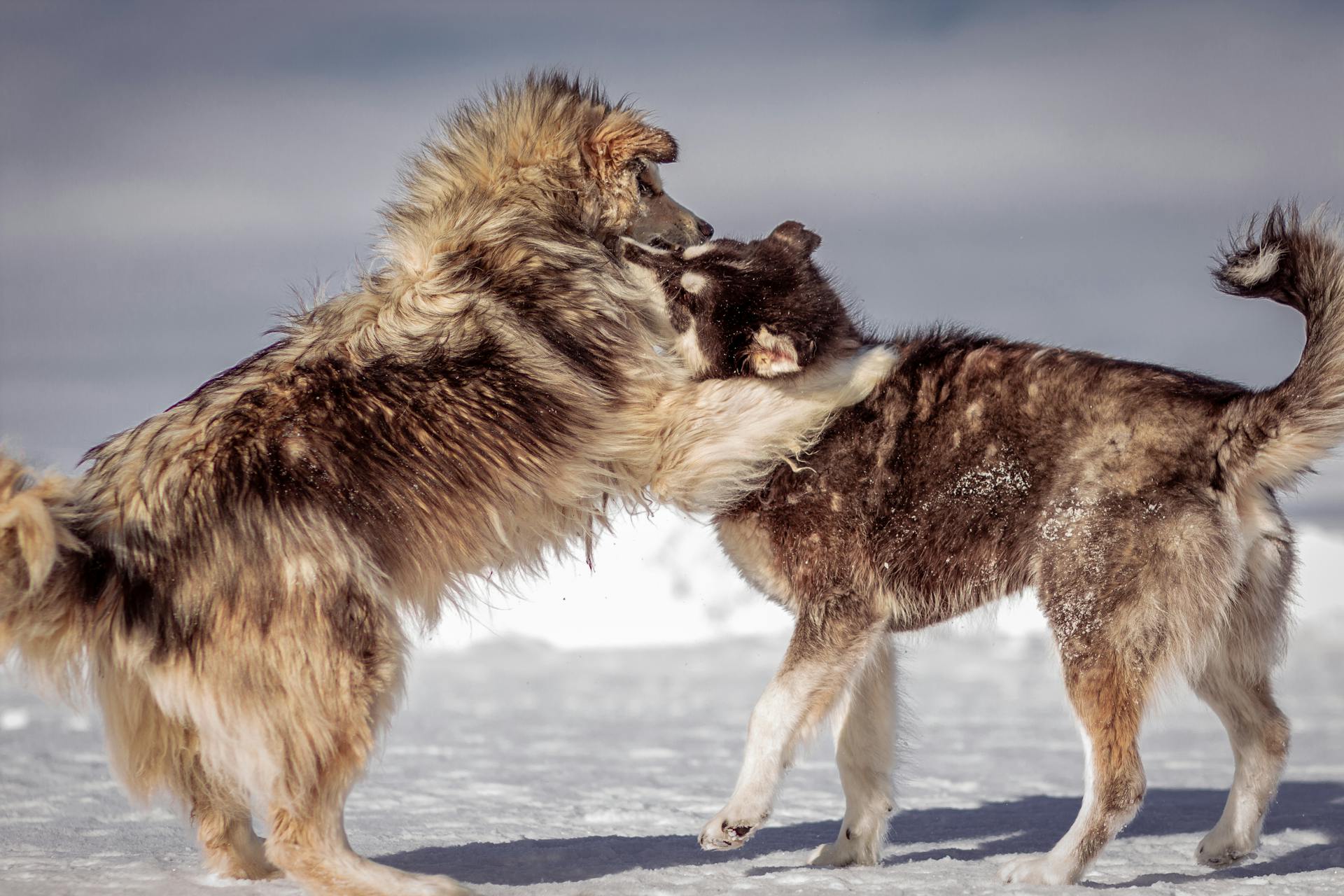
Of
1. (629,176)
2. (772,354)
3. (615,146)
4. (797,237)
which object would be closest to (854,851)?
(772,354)

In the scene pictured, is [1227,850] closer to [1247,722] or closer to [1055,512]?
[1247,722]

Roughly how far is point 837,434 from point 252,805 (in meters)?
2.68

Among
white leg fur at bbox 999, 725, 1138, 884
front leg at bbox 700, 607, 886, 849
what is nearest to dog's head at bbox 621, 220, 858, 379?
front leg at bbox 700, 607, 886, 849

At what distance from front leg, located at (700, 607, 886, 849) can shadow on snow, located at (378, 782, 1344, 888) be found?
0.45 meters

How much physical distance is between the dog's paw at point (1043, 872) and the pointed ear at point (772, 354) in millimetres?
2106

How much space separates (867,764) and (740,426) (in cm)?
153

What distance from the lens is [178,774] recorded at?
4539mm

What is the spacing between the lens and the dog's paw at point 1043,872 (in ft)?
14.1

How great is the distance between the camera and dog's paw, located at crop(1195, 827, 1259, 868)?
16.2 ft

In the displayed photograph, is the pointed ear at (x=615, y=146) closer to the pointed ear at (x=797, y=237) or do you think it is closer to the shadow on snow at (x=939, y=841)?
the pointed ear at (x=797, y=237)

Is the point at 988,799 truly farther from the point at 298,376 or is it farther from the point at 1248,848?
the point at 298,376

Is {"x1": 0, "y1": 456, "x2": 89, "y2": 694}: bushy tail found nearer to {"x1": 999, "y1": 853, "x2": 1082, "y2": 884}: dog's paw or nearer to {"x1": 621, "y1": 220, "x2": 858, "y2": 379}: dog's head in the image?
{"x1": 621, "y1": 220, "x2": 858, "y2": 379}: dog's head

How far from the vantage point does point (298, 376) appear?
14.4 ft

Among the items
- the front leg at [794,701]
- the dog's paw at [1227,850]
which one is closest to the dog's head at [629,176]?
the front leg at [794,701]
